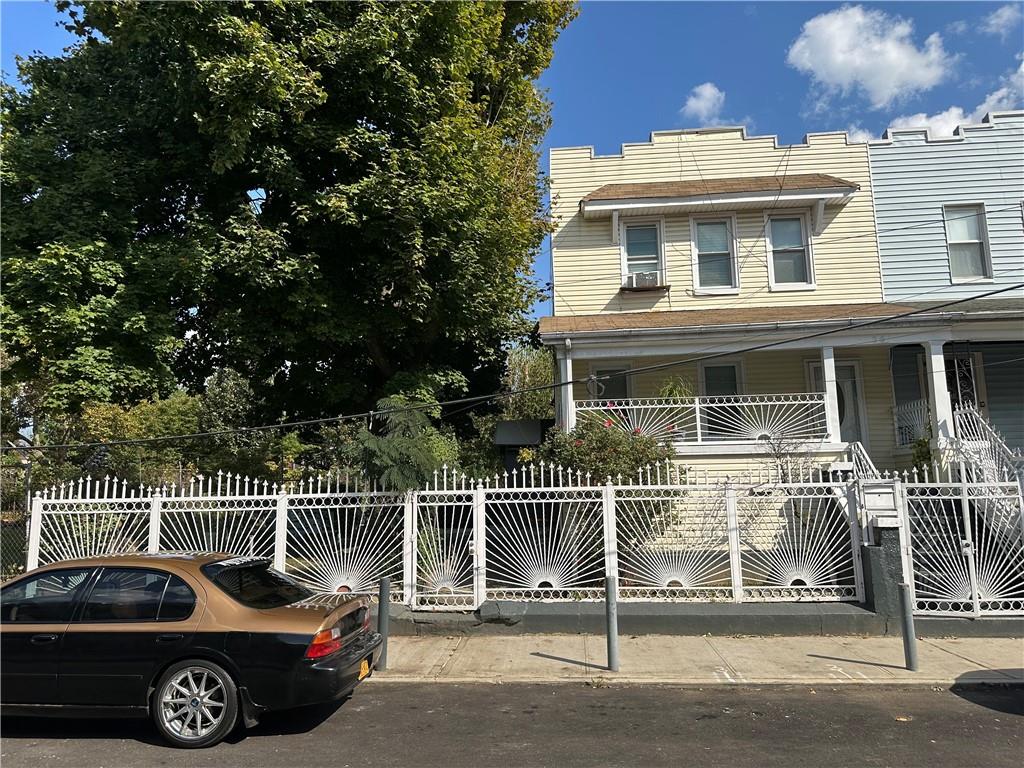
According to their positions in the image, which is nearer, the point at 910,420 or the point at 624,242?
the point at 910,420

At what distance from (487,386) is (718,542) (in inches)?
344

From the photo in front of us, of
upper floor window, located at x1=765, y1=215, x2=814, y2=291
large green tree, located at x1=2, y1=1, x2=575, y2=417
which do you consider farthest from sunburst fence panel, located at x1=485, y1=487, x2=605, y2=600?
upper floor window, located at x1=765, y1=215, x2=814, y2=291

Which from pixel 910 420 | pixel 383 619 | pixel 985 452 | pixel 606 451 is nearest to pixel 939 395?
pixel 910 420

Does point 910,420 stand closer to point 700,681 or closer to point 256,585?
point 700,681

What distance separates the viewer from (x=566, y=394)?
39.3 ft

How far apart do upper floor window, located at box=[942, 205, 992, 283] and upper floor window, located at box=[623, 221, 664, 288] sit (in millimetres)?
6101

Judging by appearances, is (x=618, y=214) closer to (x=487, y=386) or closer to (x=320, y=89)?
(x=487, y=386)

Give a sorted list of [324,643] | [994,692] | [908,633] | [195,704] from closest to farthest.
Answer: [195,704] → [324,643] → [994,692] → [908,633]

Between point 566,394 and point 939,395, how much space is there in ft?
21.9

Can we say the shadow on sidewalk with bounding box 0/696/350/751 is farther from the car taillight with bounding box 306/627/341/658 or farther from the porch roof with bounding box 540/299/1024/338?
the porch roof with bounding box 540/299/1024/338

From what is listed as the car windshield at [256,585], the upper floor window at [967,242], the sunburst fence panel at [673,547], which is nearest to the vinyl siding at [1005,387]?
the upper floor window at [967,242]

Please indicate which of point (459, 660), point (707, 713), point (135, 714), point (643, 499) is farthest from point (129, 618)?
point (643, 499)

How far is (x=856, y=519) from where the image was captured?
861 cm

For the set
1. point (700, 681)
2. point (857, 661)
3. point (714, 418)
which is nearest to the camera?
point (700, 681)
